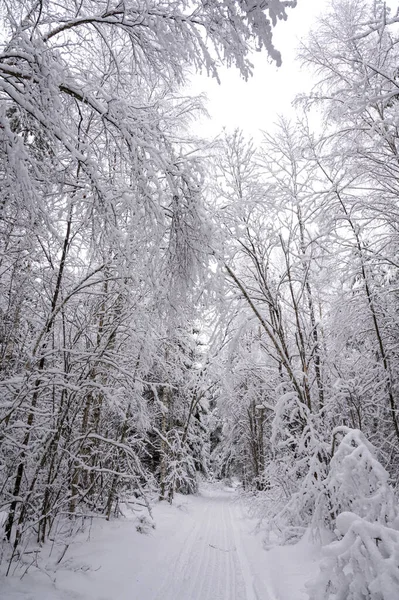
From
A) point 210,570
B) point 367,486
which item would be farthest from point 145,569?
point 367,486

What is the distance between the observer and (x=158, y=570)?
439 centimetres

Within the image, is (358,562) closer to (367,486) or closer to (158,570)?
(367,486)

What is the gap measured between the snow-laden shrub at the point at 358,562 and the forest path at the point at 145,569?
7.73ft

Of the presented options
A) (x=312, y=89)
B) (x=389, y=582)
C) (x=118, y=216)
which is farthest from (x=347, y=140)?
(x=389, y=582)

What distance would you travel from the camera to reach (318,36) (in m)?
5.32

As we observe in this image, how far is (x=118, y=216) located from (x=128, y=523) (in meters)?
6.55

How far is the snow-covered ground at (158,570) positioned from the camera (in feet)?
11.0

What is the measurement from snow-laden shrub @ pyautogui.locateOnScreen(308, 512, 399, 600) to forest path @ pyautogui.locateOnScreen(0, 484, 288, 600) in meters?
2.36

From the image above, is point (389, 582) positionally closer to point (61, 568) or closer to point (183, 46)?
point (183, 46)

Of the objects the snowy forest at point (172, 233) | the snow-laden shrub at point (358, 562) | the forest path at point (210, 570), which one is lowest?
the forest path at point (210, 570)

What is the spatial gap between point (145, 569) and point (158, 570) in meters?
0.20

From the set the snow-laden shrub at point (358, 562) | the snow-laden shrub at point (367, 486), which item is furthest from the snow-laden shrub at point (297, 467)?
the snow-laden shrub at point (358, 562)

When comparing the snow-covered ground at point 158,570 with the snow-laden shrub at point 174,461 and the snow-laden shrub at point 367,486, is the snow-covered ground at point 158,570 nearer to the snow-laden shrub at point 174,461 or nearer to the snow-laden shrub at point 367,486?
the snow-laden shrub at point 367,486

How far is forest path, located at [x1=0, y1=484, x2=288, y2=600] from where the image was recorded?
3.32m
